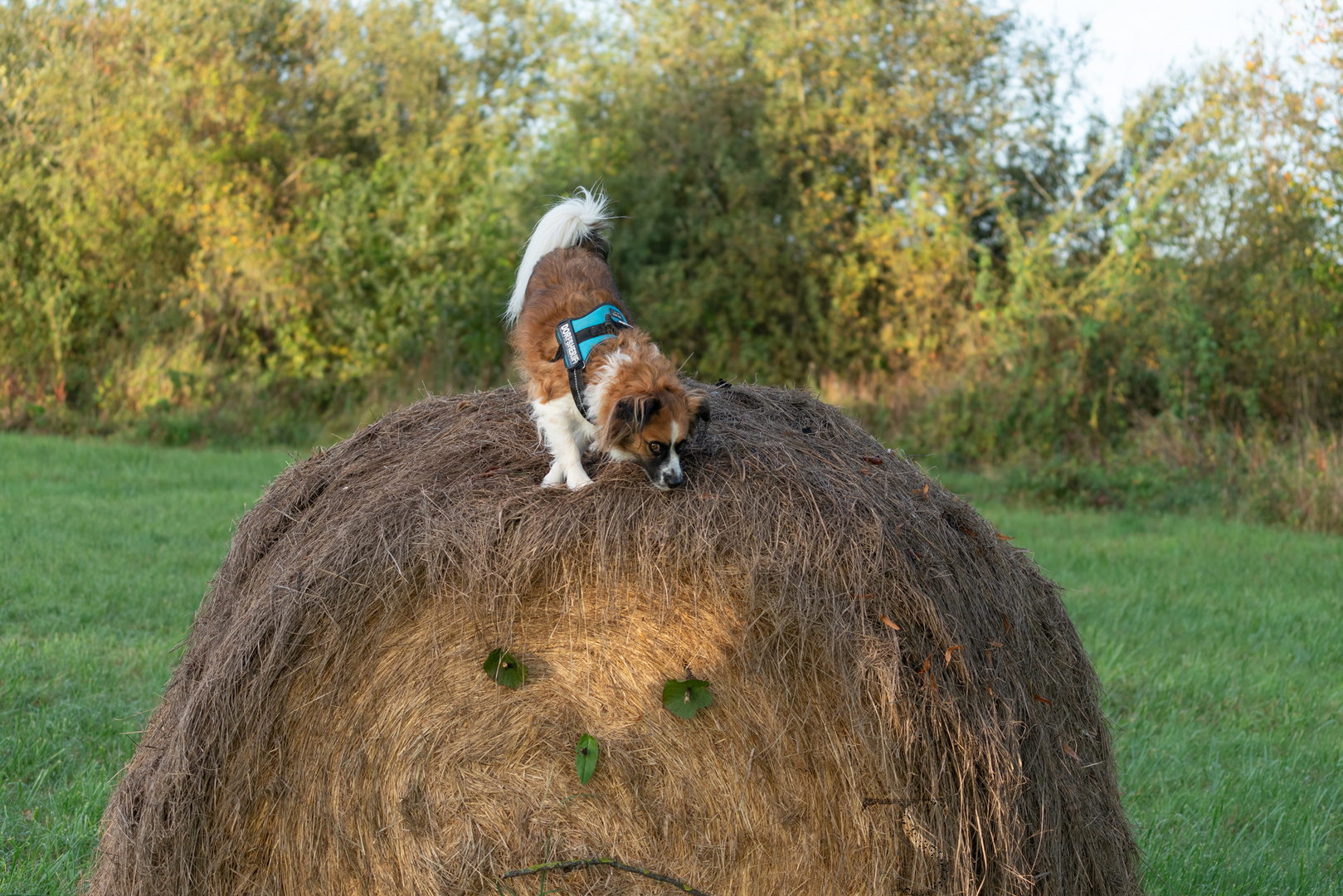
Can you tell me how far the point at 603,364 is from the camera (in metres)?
4.21

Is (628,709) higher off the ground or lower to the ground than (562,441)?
lower

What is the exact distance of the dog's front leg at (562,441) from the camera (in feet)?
12.4

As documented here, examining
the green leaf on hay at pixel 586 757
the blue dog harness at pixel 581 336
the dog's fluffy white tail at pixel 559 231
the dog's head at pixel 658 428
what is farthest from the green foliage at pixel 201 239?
the green leaf on hay at pixel 586 757

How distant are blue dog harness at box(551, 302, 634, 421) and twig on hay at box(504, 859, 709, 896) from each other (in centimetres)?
156

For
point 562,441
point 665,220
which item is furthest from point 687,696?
point 665,220

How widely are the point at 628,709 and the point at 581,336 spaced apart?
148 centimetres

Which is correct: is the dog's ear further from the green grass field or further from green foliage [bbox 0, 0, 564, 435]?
green foliage [bbox 0, 0, 564, 435]

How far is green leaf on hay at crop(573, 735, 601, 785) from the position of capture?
11.6 feet

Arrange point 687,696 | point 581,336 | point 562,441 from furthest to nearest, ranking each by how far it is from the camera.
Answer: point 581,336
point 562,441
point 687,696

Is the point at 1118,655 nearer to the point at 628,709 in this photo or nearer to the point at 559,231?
the point at 559,231

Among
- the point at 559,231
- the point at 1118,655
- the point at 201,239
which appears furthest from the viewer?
the point at 201,239

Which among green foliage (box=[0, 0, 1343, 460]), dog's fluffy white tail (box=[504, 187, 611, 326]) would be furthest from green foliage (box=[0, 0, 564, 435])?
dog's fluffy white tail (box=[504, 187, 611, 326])

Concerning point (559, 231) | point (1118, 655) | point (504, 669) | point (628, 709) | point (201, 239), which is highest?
point (201, 239)

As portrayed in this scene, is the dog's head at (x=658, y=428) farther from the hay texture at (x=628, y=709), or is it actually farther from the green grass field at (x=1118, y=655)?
the green grass field at (x=1118, y=655)
